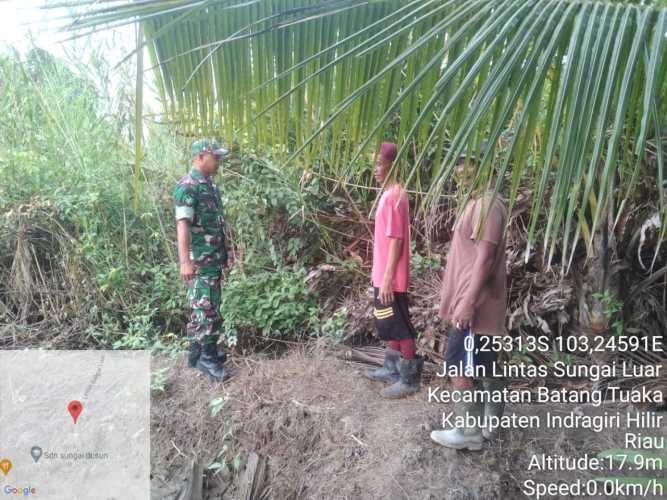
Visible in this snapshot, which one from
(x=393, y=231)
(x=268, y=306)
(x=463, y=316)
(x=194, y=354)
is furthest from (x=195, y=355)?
(x=463, y=316)

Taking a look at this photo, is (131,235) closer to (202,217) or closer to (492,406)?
(202,217)

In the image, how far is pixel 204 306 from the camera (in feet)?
11.1

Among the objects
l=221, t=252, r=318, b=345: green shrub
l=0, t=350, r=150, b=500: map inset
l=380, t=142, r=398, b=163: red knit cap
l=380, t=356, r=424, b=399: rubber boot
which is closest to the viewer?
l=380, t=142, r=398, b=163: red knit cap

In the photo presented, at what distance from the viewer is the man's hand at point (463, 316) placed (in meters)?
2.11

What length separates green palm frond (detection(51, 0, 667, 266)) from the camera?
0.86m

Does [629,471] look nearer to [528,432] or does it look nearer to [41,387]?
[528,432]

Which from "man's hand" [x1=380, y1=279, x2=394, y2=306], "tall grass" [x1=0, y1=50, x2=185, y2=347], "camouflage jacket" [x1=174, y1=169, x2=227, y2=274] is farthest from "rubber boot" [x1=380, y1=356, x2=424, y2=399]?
"tall grass" [x1=0, y1=50, x2=185, y2=347]

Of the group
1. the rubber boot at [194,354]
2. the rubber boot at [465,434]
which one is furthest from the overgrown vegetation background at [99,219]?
the rubber boot at [465,434]

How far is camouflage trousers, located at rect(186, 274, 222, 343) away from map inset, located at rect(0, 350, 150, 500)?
1.90 feet

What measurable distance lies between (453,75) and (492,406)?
1.95 m

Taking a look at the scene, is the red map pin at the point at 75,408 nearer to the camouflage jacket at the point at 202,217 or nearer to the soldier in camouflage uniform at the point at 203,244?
the soldier in camouflage uniform at the point at 203,244

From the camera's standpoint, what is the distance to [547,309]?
315 centimetres

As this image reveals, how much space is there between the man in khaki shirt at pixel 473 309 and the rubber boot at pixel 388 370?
2.72 feet

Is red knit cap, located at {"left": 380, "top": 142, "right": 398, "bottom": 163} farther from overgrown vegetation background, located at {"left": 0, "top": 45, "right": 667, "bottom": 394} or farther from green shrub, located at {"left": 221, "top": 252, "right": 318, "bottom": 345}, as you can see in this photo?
green shrub, located at {"left": 221, "top": 252, "right": 318, "bottom": 345}
